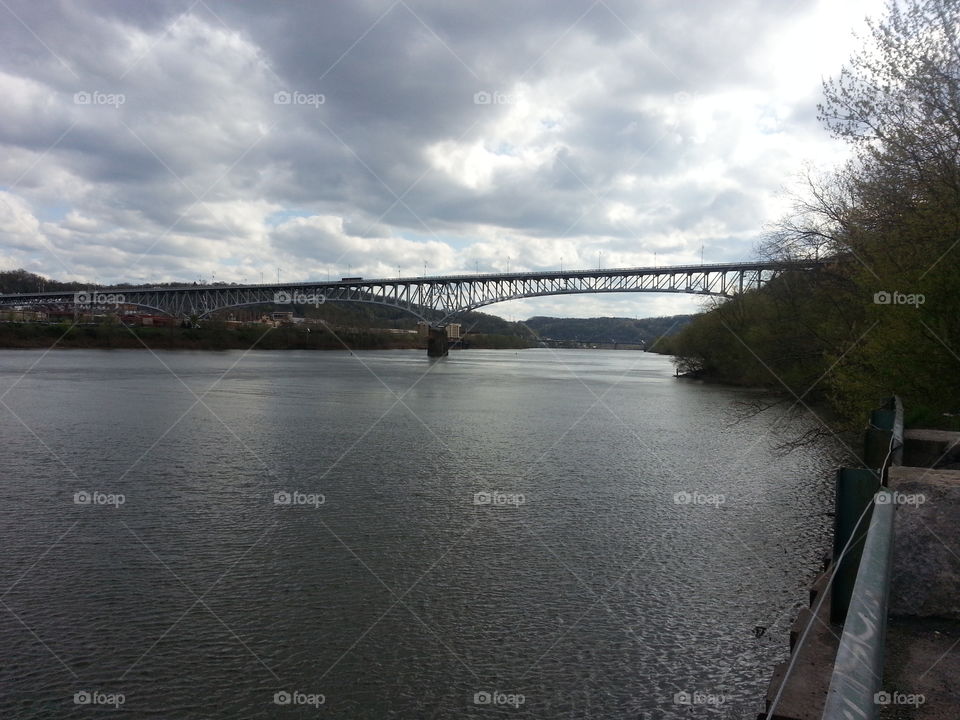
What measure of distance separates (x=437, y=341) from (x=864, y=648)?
353 ft

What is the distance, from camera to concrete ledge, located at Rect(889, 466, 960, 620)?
480cm

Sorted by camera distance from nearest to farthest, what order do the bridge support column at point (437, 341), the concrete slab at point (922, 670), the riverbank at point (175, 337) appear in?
1. the concrete slab at point (922, 670)
2. the riverbank at point (175, 337)
3. the bridge support column at point (437, 341)

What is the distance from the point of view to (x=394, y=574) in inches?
410

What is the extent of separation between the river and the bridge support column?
3369 inches

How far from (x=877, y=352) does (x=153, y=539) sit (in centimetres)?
1388

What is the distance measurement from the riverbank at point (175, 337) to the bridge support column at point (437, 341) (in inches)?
995

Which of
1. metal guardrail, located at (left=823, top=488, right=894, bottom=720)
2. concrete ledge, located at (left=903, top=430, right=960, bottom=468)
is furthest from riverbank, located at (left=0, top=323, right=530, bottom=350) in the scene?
metal guardrail, located at (left=823, top=488, right=894, bottom=720)

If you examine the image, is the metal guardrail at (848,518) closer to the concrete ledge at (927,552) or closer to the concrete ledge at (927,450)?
the concrete ledge at (927,552)

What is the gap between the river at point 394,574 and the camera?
24.0 ft

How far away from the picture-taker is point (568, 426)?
91.9ft

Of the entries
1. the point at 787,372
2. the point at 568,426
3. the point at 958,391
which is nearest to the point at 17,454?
the point at 568,426

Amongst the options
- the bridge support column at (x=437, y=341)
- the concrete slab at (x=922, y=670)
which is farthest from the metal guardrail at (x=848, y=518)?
the bridge support column at (x=437, y=341)

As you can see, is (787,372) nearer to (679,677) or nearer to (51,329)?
(679,677)

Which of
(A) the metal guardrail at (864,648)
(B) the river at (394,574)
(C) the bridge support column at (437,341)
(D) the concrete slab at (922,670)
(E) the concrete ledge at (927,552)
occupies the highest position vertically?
(C) the bridge support column at (437,341)
